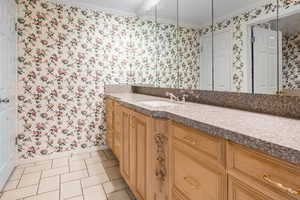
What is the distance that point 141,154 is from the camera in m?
1.39

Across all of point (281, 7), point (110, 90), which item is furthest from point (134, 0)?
point (281, 7)

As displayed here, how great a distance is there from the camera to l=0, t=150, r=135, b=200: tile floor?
5.79ft

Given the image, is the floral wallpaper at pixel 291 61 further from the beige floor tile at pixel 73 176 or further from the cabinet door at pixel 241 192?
the beige floor tile at pixel 73 176

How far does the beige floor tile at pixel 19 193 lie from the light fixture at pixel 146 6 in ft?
9.18

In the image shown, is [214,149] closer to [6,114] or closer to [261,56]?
[261,56]

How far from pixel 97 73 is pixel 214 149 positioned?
8.11ft

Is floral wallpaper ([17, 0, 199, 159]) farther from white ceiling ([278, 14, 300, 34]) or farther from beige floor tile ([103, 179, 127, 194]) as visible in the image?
white ceiling ([278, 14, 300, 34])

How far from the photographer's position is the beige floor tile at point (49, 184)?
6.15ft

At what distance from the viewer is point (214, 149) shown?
796mm

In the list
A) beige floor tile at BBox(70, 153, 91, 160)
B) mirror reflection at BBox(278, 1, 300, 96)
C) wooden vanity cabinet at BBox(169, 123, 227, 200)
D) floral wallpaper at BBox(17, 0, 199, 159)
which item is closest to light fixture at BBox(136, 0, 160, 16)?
floral wallpaper at BBox(17, 0, 199, 159)

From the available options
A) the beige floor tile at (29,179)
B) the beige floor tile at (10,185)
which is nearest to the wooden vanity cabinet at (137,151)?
the beige floor tile at (29,179)

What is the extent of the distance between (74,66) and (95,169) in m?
1.58

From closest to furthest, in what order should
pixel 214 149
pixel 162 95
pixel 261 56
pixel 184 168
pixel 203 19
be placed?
pixel 214 149 < pixel 184 168 < pixel 261 56 < pixel 203 19 < pixel 162 95

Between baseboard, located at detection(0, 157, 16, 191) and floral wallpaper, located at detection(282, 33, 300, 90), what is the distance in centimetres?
270
